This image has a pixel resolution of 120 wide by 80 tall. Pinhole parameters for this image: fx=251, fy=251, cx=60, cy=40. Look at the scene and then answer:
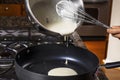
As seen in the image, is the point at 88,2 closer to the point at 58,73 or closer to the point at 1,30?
the point at 1,30

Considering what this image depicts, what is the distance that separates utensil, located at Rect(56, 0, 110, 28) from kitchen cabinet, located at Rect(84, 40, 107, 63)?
138 cm

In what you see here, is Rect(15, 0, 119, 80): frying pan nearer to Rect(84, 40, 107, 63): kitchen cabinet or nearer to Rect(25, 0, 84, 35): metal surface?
Rect(25, 0, 84, 35): metal surface

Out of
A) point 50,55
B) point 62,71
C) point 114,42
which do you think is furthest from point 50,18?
point 114,42

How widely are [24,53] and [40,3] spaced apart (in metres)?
0.27

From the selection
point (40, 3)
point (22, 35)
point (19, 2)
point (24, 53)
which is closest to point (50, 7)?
point (40, 3)

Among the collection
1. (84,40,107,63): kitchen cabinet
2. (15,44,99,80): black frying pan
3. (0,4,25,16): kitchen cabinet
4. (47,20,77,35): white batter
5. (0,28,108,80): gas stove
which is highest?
(0,4,25,16): kitchen cabinet

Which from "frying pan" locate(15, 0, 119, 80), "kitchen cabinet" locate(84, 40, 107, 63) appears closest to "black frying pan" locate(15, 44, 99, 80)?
"frying pan" locate(15, 0, 119, 80)

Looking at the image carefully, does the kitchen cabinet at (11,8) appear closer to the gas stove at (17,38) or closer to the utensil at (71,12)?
the gas stove at (17,38)

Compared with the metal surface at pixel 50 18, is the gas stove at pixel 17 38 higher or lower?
lower

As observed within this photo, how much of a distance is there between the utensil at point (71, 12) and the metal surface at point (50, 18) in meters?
0.02

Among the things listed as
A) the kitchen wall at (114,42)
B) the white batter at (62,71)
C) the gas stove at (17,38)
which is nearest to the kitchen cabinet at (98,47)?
the kitchen wall at (114,42)

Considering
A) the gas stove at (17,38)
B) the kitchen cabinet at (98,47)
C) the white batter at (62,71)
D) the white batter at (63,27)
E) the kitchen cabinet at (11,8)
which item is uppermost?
the kitchen cabinet at (11,8)

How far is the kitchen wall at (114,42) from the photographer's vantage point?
6.80 feet

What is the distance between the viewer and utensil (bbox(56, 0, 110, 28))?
3.13 feet
